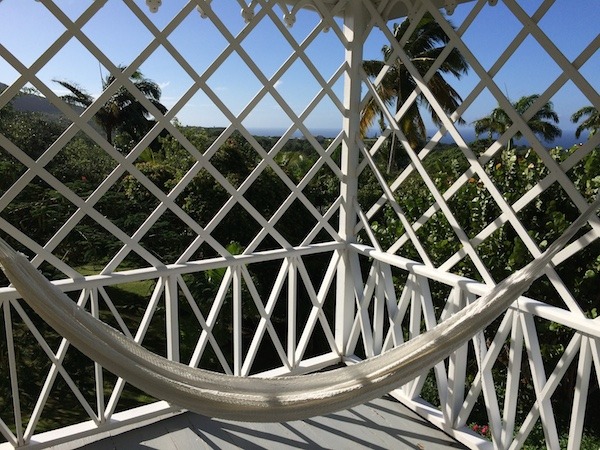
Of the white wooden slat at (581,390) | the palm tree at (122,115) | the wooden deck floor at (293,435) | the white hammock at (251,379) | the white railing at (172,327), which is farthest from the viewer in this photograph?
the palm tree at (122,115)

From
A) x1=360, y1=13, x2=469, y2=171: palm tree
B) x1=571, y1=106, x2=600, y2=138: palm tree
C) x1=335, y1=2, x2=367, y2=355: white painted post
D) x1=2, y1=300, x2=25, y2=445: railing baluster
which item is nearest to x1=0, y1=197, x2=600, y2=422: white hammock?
x1=571, y1=106, x2=600, y2=138: palm tree

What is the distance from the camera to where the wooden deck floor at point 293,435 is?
1844 mm

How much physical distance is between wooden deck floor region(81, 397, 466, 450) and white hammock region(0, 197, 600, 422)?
68 centimetres

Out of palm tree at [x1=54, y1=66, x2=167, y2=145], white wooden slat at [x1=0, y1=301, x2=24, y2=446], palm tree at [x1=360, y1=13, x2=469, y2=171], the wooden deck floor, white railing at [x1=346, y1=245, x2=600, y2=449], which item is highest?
palm tree at [x1=360, y1=13, x2=469, y2=171]

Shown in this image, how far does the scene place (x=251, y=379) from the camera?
4.35ft

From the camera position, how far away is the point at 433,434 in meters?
1.94

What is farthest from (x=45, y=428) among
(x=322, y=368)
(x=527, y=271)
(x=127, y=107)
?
(x=127, y=107)

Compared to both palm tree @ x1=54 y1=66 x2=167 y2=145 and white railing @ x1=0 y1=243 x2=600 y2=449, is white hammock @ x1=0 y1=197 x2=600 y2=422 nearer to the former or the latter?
white railing @ x1=0 y1=243 x2=600 y2=449

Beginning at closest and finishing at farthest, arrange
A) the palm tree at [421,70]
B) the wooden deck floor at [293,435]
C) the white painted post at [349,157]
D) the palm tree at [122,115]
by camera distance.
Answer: the wooden deck floor at [293,435]
the white painted post at [349,157]
the palm tree at [421,70]
the palm tree at [122,115]

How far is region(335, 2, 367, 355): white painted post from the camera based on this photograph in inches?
83.0

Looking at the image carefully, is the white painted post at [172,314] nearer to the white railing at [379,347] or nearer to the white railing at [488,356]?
the white railing at [379,347]

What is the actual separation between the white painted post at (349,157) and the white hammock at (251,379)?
41.0 inches

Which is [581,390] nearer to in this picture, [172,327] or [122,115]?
[172,327]

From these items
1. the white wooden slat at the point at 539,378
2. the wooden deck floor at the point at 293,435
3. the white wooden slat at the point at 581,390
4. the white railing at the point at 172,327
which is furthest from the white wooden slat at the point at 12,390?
the white wooden slat at the point at 581,390
